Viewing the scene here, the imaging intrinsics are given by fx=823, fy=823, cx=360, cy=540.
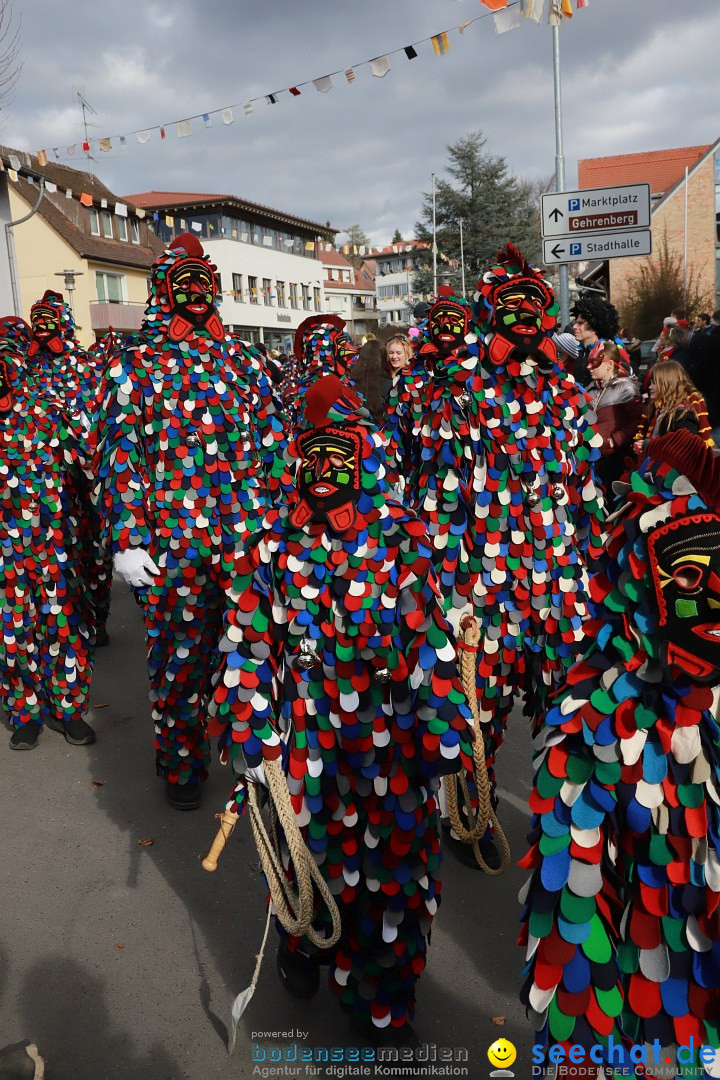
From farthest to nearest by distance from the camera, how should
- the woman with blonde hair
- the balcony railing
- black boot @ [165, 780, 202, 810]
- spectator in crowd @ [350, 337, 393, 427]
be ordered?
the balcony railing < spectator in crowd @ [350, 337, 393, 427] < the woman with blonde hair < black boot @ [165, 780, 202, 810]

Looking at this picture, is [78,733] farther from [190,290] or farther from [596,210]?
[596,210]

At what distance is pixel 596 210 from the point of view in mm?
8227

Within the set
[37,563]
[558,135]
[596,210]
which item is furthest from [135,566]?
[558,135]

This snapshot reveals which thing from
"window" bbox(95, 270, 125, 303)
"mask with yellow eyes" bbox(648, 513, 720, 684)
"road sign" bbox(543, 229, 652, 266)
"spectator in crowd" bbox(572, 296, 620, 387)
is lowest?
"mask with yellow eyes" bbox(648, 513, 720, 684)

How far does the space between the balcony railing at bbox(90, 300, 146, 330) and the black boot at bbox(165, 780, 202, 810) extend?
2790cm

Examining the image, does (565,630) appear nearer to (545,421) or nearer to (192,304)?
(545,421)

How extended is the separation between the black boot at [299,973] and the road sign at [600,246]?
7.26 metres

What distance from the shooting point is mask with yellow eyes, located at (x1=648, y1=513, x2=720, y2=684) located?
1487mm

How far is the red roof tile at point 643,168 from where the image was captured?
38.9 metres

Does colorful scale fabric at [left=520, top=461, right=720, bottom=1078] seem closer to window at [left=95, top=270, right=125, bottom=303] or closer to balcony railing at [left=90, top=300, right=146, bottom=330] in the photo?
balcony railing at [left=90, top=300, right=146, bottom=330]

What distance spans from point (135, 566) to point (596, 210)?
6609 millimetres

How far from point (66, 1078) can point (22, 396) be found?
360 centimetres

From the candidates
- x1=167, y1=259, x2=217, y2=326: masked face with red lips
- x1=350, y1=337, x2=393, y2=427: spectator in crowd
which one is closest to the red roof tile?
x1=350, y1=337, x2=393, y2=427: spectator in crowd

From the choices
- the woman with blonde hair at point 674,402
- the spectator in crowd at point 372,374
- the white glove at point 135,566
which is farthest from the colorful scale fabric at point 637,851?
the spectator in crowd at point 372,374
